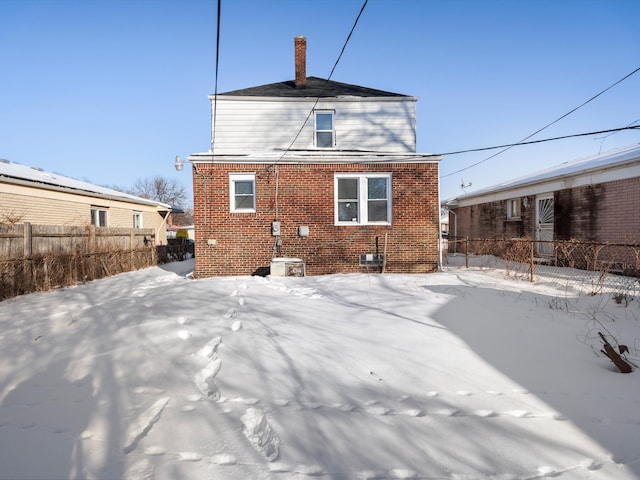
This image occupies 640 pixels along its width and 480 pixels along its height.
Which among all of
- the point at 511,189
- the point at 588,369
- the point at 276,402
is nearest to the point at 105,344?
the point at 276,402

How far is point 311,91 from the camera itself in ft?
40.9

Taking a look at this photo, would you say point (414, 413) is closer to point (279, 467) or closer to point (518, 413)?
point (518, 413)

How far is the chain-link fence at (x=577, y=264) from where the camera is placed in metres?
7.37

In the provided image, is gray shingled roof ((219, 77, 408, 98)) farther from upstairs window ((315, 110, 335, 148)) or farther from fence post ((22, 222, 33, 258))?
fence post ((22, 222, 33, 258))

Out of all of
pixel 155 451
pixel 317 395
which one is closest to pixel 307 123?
pixel 317 395

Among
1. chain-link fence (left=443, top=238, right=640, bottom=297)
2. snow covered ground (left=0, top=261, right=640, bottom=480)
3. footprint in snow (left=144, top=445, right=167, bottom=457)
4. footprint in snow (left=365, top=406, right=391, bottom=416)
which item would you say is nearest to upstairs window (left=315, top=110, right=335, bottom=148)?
chain-link fence (left=443, top=238, right=640, bottom=297)

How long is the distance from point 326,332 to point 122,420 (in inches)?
95.2

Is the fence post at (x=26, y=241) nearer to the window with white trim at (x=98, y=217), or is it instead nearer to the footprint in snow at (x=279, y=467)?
the window with white trim at (x=98, y=217)

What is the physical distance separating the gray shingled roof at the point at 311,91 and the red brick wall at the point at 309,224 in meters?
3.89

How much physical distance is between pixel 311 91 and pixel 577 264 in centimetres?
1157

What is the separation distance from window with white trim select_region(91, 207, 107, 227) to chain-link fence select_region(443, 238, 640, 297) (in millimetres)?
15343

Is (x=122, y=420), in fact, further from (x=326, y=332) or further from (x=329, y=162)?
(x=329, y=162)

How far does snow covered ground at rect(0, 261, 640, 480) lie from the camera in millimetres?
2004

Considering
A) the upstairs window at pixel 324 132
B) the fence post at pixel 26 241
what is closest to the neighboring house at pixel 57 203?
the fence post at pixel 26 241
